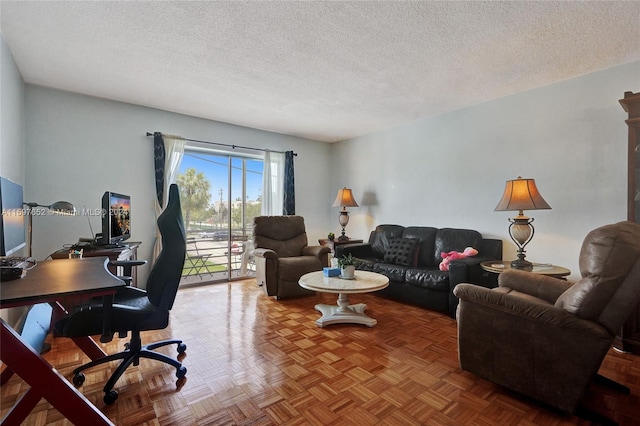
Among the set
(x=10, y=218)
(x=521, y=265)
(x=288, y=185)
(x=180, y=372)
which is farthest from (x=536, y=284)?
(x=288, y=185)

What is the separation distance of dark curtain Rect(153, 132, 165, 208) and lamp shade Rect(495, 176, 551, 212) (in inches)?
158

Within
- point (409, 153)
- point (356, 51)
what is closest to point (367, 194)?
point (409, 153)

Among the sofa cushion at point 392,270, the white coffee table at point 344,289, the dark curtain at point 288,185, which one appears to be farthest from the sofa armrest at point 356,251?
the dark curtain at point 288,185

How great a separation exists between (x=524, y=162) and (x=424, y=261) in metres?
1.62

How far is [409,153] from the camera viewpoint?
466cm

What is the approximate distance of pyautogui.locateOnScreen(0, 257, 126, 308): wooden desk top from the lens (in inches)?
47.3

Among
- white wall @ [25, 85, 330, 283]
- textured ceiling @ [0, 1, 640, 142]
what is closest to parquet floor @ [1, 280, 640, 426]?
white wall @ [25, 85, 330, 283]

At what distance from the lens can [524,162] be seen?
11.3 ft

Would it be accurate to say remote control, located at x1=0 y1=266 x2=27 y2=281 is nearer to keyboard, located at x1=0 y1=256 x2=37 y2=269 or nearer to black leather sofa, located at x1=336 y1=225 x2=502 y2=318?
keyboard, located at x1=0 y1=256 x2=37 y2=269

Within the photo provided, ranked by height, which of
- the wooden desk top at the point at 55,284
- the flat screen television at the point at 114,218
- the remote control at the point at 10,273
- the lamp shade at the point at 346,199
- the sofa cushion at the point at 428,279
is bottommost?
the sofa cushion at the point at 428,279

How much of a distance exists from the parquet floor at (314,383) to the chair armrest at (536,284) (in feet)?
1.92

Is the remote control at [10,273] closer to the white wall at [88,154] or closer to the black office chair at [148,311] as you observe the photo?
the black office chair at [148,311]

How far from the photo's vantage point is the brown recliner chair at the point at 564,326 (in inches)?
59.2

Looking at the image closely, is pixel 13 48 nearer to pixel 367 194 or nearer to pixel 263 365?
pixel 263 365
